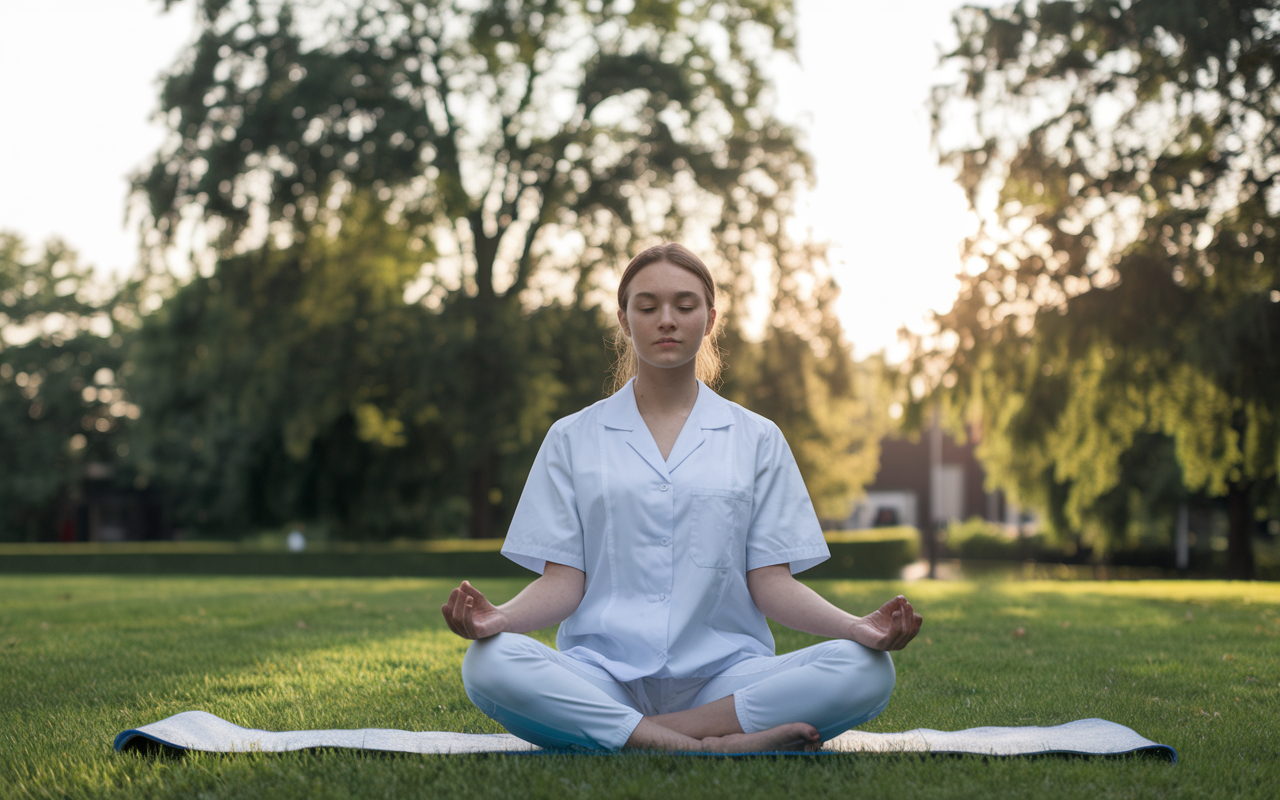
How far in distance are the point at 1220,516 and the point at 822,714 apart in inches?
1641

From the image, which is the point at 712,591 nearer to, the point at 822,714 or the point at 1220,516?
the point at 822,714

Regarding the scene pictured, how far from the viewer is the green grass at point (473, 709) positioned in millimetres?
2873

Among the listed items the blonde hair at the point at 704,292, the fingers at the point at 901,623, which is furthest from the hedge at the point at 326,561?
the fingers at the point at 901,623

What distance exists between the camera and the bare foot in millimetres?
3045

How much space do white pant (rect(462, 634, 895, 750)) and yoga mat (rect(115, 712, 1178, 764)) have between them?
22cm

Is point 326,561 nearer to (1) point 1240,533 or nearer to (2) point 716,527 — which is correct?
(2) point 716,527

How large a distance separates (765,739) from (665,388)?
1.16 m

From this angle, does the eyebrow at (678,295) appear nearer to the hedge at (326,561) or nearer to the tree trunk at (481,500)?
the hedge at (326,561)

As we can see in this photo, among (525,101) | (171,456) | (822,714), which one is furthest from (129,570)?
(822,714)

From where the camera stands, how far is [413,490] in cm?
2603

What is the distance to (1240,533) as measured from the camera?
23.8m

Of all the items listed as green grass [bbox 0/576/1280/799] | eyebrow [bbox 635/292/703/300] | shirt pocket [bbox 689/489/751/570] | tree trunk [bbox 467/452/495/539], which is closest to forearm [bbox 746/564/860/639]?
shirt pocket [bbox 689/489/751/570]

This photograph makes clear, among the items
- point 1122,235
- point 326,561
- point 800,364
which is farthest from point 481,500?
point 1122,235

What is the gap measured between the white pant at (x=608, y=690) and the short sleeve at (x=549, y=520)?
29cm
